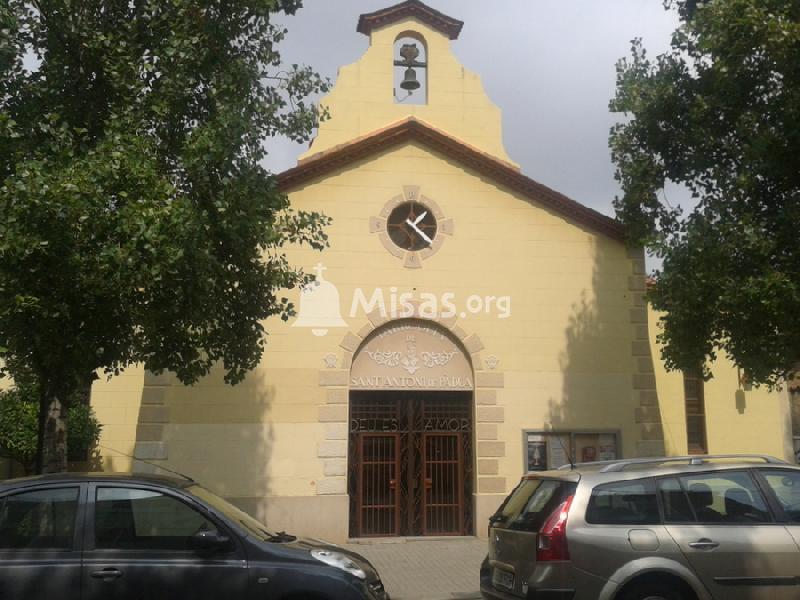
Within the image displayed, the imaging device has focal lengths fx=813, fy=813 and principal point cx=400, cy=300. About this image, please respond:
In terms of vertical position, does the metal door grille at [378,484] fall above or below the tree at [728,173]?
below

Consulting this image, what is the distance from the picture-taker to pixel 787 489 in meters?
7.11

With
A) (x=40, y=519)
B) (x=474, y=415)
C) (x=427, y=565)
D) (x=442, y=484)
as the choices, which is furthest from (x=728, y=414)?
(x=40, y=519)

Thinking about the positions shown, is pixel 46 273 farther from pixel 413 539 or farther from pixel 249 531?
pixel 413 539

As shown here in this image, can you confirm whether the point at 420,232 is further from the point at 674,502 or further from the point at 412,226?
the point at 674,502

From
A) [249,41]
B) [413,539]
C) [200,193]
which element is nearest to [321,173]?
[249,41]

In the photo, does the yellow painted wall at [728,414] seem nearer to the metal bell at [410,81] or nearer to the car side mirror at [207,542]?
the metal bell at [410,81]

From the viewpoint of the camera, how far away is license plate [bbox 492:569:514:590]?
22.8 ft

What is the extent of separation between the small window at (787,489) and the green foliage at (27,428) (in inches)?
509

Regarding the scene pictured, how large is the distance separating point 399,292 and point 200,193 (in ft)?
18.4

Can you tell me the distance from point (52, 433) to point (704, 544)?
7473 mm

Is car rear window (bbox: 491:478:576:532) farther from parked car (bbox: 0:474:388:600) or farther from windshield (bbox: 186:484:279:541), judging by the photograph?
windshield (bbox: 186:484:279:541)

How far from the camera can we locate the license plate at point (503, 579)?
6.95 m

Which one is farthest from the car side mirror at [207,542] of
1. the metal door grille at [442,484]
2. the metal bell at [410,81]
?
the metal bell at [410,81]

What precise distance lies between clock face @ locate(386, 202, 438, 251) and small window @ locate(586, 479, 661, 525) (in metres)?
8.74
